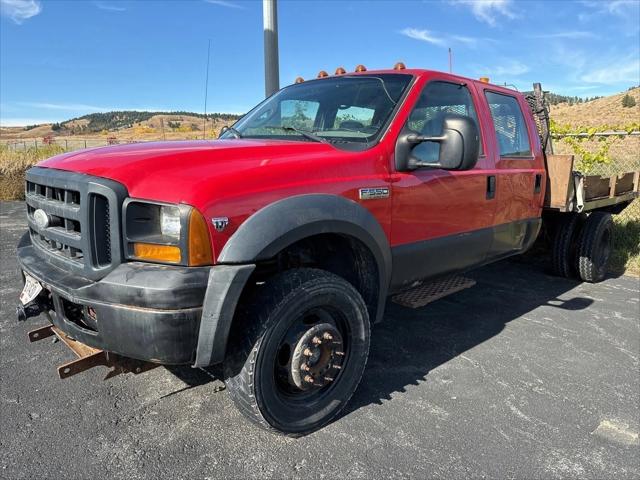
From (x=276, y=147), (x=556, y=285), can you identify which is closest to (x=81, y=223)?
(x=276, y=147)

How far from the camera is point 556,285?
5441 millimetres

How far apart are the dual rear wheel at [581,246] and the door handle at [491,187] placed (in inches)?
87.7

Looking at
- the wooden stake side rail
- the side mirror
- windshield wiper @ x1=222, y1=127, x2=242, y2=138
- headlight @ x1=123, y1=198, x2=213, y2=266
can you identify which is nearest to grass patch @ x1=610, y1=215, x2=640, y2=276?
the wooden stake side rail

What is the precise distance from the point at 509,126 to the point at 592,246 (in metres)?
2.16

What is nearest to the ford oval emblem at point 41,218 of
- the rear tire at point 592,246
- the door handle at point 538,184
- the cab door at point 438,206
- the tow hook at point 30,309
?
the tow hook at point 30,309

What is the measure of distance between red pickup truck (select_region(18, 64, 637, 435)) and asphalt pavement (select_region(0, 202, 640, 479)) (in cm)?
27

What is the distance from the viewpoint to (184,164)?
86.0 inches

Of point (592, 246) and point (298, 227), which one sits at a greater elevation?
point (298, 227)

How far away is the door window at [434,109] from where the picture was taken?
3031mm

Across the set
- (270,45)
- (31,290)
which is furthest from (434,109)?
(270,45)

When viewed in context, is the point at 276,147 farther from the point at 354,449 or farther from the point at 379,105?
the point at 354,449

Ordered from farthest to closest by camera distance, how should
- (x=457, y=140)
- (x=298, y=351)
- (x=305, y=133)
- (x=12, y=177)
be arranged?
(x=12, y=177)
(x=305, y=133)
(x=457, y=140)
(x=298, y=351)

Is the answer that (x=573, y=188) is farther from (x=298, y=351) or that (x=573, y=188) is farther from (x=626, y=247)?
(x=298, y=351)

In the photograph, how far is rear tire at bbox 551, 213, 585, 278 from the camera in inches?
212
